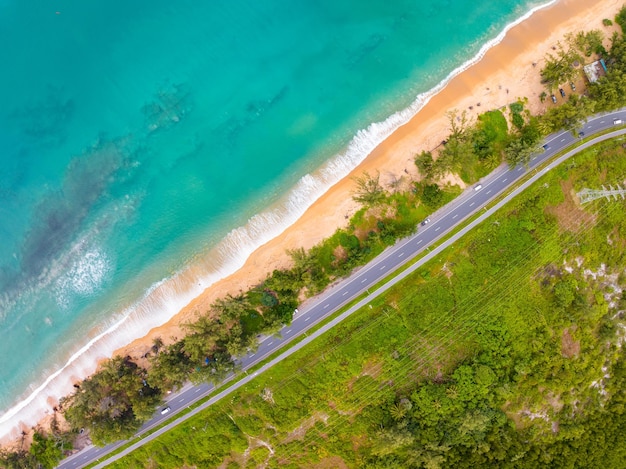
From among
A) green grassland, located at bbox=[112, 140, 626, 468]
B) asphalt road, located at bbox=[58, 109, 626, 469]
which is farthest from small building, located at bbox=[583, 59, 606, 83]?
green grassland, located at bbox=[112, 140, 626, 468]

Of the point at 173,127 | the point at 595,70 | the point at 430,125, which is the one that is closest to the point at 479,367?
the point at 430,125

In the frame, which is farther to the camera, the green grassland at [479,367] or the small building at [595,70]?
the small building at [595,70]

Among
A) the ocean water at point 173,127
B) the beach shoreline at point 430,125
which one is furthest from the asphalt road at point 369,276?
the ocean water at point 173,127

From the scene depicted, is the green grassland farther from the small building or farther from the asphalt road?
the small building

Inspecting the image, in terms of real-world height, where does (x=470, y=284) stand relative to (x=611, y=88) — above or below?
below

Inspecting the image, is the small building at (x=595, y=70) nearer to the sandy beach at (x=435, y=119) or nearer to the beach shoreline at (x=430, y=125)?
the sandy beach at (x=435, y=119)

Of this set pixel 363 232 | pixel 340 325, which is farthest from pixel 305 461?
pixel 363 232

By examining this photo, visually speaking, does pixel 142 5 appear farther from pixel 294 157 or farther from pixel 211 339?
pixel 211 339
